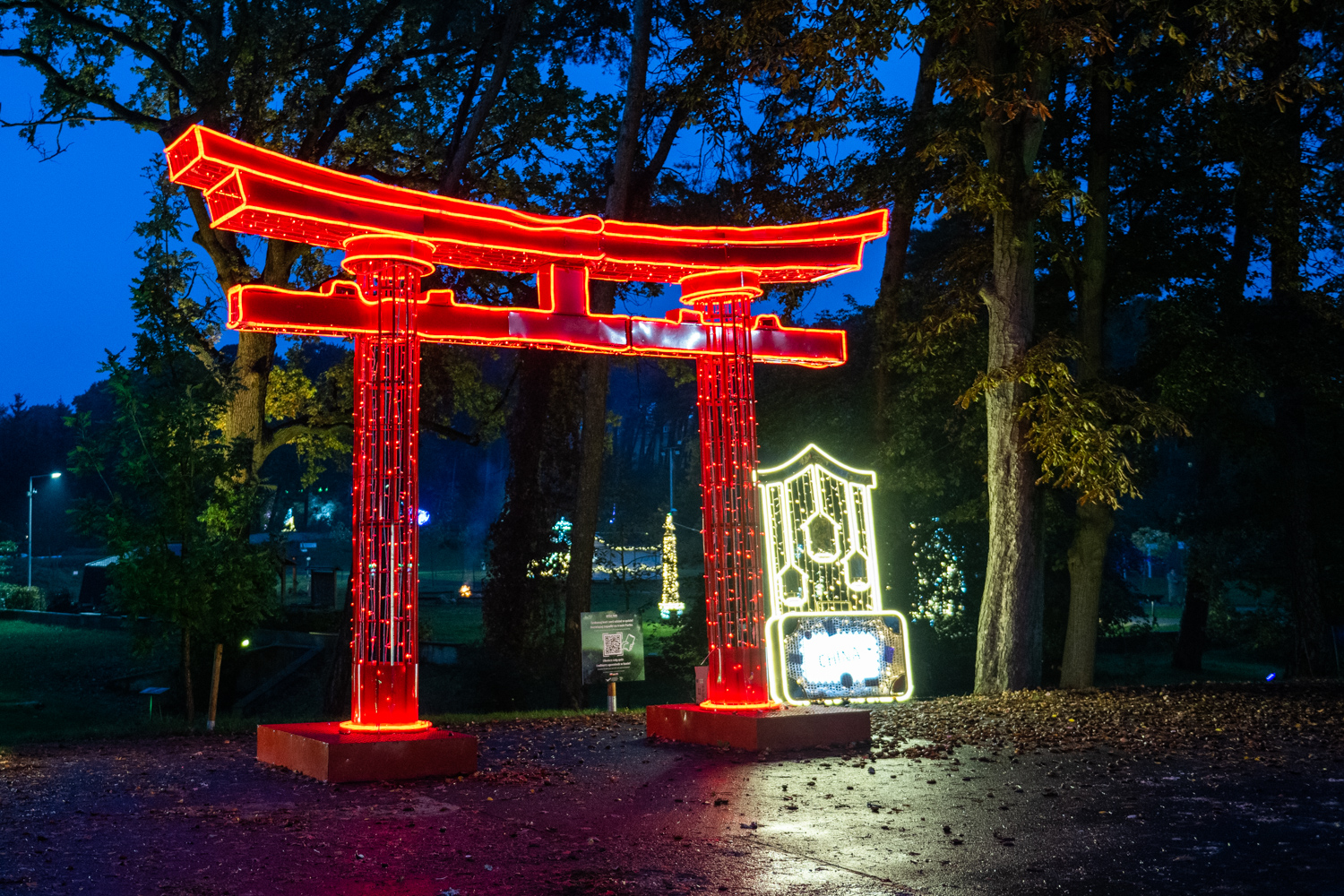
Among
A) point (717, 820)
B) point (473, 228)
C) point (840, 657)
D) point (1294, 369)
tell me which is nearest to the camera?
point (717, 820)

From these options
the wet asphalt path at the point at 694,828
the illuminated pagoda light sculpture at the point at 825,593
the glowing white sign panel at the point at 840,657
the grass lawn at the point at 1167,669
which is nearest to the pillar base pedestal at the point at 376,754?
the wet asphalt path at the point at 694,828

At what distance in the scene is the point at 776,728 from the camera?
10609 mm

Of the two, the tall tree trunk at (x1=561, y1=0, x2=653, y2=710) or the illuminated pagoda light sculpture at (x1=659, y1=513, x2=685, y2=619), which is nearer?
the tall tree trunk at (x1=561, y1=0, x2=653, y2=710)

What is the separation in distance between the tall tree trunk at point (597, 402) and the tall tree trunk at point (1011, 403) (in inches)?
263

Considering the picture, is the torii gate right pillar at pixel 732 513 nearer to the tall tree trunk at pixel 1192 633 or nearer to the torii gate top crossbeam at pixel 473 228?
→ the torii gate top crossbeam at pixel 473 228

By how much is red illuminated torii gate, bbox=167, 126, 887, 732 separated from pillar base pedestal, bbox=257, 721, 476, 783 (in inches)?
10.9

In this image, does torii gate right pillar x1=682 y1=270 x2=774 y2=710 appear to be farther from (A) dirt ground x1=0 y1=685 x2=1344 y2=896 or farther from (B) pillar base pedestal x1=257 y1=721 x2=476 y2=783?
(B) pillar base pedestal x1=257 y1=721 x2=476 y2=783

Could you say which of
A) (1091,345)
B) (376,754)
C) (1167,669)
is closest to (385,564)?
(376,754)

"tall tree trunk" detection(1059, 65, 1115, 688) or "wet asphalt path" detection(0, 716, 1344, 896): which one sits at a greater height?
"tall tree trunk" detection(1059, 65, 1115, 688)

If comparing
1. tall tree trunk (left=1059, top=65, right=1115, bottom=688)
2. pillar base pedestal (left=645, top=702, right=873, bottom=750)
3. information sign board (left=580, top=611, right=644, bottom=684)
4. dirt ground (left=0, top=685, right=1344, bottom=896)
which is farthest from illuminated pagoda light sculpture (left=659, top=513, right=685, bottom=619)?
dirt ground (left=0, top=685, right=1344, bottom=896)

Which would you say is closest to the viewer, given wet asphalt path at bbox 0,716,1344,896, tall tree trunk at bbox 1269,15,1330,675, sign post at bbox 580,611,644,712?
wet asphalt path at bbox 0,716,1344,896

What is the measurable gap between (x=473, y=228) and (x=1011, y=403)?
8162 millimetres

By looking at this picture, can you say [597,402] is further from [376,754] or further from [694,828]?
[694,828]

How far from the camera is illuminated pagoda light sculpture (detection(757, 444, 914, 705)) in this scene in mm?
12867
